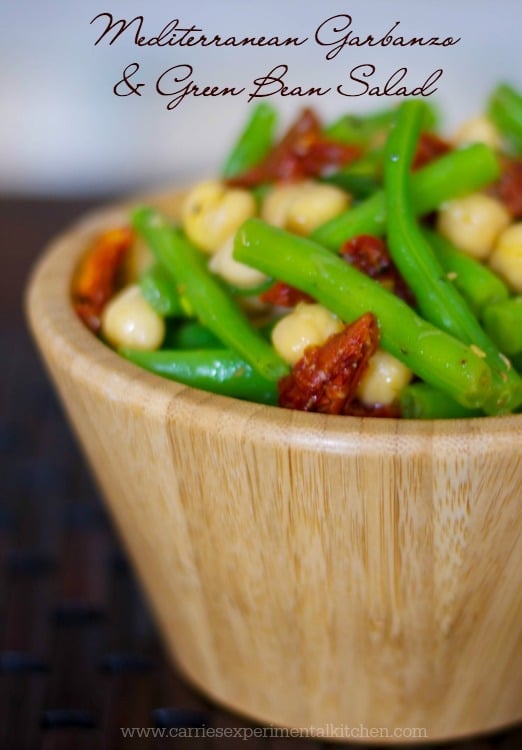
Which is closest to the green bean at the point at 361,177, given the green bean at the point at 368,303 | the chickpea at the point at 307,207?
the chickpea at the point at 307,207

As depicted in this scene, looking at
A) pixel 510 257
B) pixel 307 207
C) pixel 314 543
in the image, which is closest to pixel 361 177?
pixel 307 207

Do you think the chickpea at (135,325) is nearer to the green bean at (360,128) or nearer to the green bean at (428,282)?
the green bean at (428,282)

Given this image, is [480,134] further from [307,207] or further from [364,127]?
[307,207]

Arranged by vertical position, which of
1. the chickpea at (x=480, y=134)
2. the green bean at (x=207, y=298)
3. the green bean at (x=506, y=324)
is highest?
the chickpea at (x=480, y=134)

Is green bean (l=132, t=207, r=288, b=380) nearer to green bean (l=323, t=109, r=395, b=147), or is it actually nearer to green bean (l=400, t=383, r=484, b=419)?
green bean (l=400, t=383, r=484, b=419)

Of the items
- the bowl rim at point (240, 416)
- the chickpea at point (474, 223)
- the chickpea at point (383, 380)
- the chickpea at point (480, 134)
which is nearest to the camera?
the bowl rim at point (240, 416)

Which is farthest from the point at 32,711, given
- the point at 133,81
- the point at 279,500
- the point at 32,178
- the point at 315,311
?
the point at 32,178
